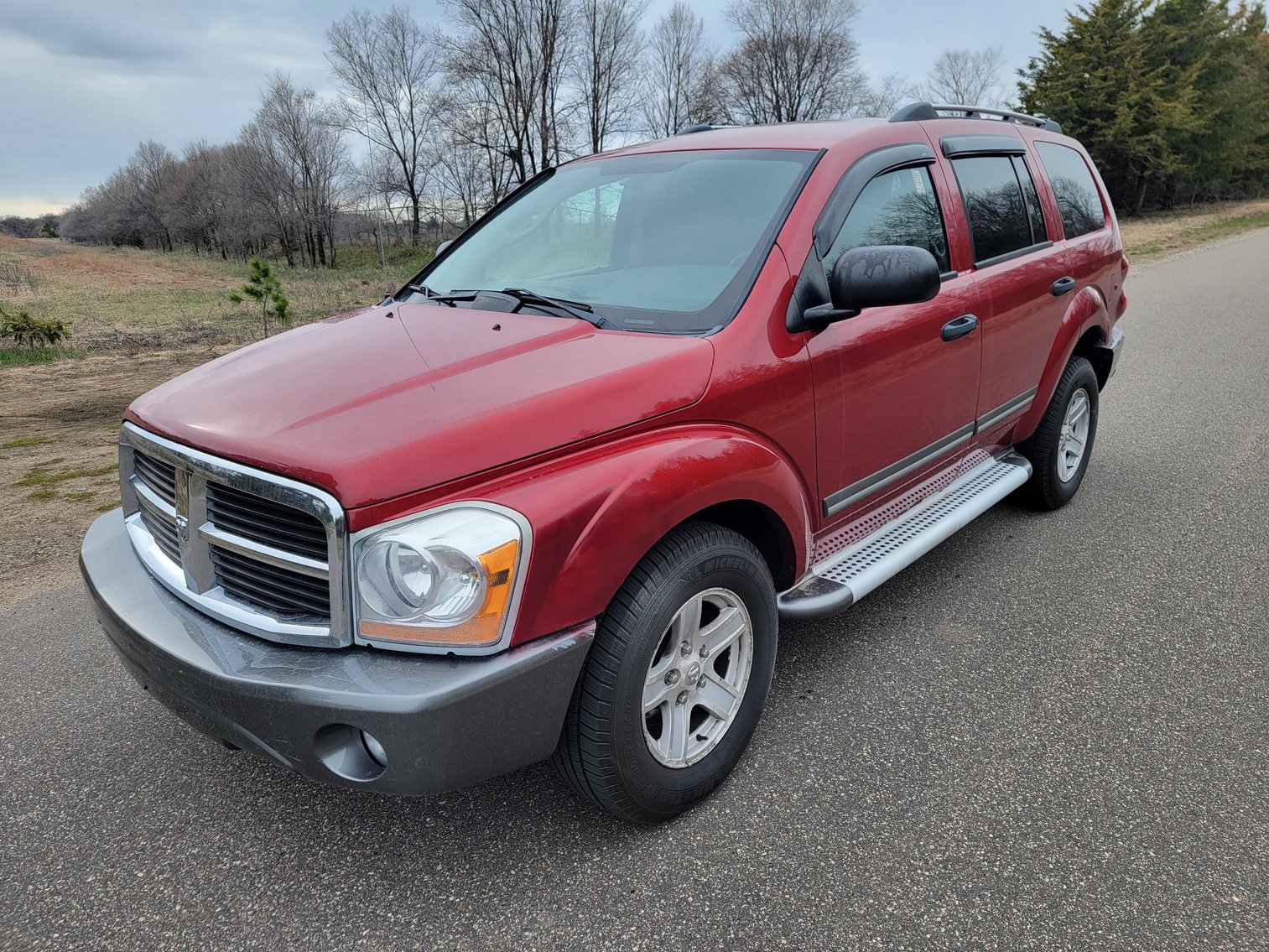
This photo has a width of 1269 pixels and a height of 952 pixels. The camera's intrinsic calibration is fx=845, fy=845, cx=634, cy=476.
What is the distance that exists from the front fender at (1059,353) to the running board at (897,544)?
0.23 m

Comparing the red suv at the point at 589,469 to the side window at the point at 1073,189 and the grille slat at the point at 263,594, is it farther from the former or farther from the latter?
the side window at the point at 1073,189

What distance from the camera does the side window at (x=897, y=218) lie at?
2895 millimetres

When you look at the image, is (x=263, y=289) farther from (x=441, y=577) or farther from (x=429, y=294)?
(x=441, y=577)

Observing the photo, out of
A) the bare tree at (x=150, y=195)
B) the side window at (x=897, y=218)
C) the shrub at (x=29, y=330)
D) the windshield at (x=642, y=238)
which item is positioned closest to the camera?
the windshield at (x=642, y=238)

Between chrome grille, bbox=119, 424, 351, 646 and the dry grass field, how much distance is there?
259cm

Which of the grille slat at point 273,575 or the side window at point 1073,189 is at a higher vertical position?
the side window at point 1073,189

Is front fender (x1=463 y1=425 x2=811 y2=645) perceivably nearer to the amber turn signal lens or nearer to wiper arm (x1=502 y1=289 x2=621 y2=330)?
the amber turn signal lens

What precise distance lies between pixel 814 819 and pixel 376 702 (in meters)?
1.30

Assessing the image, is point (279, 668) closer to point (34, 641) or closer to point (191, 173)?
point (34, 641)

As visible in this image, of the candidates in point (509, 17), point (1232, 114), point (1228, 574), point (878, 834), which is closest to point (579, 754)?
point (878, 834)

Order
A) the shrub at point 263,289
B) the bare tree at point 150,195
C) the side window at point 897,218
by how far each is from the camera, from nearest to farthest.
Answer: the side window at point 897,218, the shrub at point 263,289, the bare tree at point 150,195

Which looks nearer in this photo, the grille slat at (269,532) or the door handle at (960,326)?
the grille slat at (269,532)

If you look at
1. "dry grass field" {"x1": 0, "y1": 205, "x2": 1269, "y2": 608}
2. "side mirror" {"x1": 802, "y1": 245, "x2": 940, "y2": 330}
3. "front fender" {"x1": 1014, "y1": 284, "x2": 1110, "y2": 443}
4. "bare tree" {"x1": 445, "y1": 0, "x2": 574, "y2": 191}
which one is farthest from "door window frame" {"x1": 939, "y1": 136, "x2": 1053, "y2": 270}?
"bare tree" {"x1": 445, "y1": 0, "x2": 574, "y2": 191}

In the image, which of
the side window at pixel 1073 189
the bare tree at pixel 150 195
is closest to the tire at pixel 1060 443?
the side window at pixel 1073 189
